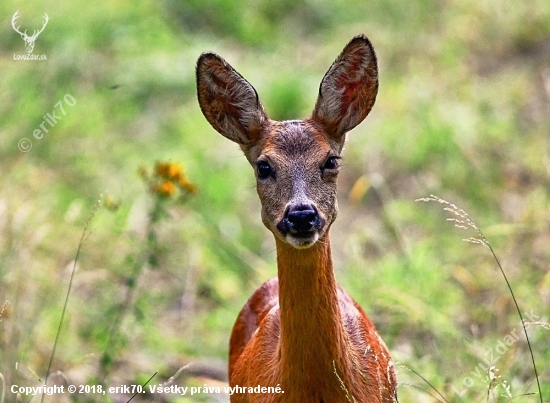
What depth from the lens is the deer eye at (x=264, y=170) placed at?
13.7ft

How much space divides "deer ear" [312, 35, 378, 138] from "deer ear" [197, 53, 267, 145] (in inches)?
10.8

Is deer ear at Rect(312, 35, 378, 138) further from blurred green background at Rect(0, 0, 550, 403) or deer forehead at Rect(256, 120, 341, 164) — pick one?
blurred green background at Rect(0, 0, 550, 403)

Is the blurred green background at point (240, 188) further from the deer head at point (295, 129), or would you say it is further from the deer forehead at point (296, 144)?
the deer forehead at point (296, 144)

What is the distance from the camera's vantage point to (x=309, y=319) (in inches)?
161

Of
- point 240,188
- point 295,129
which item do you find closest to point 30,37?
point 240,188

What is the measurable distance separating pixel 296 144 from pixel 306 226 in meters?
0.51

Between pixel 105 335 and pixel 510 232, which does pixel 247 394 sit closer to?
pixel 105 335

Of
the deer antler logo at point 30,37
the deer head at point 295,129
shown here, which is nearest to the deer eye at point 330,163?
the deer head at point 295,129

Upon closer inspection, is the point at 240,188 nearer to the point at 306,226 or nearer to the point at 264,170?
the point at 264,170

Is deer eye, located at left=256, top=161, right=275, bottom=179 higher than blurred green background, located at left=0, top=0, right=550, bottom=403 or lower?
lower

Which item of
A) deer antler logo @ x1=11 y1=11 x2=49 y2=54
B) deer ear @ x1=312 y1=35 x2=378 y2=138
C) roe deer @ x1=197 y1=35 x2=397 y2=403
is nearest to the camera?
roe deer @ x1=197 y1=35 x2=397 y2=403

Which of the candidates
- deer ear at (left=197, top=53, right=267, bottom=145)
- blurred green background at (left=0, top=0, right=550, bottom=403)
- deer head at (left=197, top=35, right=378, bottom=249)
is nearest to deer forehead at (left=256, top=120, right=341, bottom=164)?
deer head at (left=197, top=35, right=378, bottom=249)

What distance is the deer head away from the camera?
4070 millimetres

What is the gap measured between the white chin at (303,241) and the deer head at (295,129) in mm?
40
